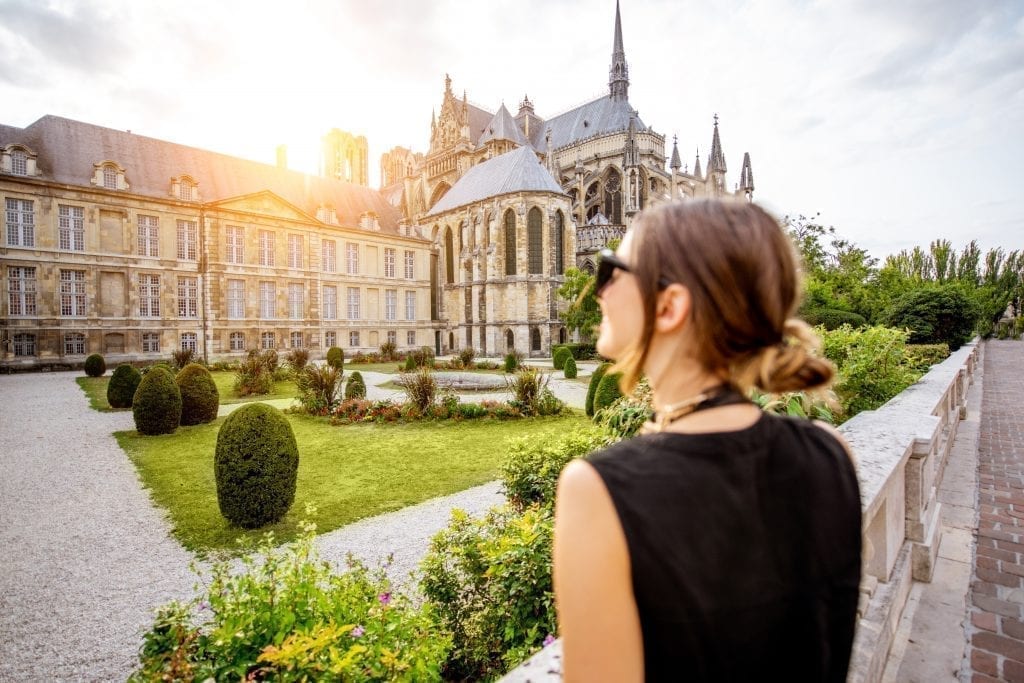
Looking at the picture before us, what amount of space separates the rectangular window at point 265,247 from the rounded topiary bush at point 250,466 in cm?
2792

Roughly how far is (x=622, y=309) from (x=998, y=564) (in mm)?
5186

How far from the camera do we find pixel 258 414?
17.4ft

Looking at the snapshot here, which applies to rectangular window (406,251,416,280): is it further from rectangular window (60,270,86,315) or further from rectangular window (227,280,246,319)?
rectangular window (60,270,86,315)

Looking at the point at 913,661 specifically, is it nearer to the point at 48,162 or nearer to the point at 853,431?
the point at 853,431

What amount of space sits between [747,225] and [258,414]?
547 centimetres

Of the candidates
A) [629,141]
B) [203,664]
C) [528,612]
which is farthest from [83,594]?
[629,141]

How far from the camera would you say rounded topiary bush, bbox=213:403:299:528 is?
5227 mm

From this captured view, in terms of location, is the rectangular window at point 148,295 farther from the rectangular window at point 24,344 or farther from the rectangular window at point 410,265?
the rectangular window at point 410,265

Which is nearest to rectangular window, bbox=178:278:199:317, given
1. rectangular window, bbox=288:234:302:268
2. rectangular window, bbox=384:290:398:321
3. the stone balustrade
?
rectangular window, bbox=288:234:302:268

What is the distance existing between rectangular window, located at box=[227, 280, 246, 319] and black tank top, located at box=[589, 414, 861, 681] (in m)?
31.9

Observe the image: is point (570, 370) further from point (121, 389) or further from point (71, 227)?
point (71, 227)

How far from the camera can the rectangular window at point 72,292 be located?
23812 mm

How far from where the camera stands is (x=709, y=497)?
2.53 ft

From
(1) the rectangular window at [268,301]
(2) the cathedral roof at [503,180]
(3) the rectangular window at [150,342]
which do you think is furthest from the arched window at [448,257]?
(3) the rectangular window at [150,342]
